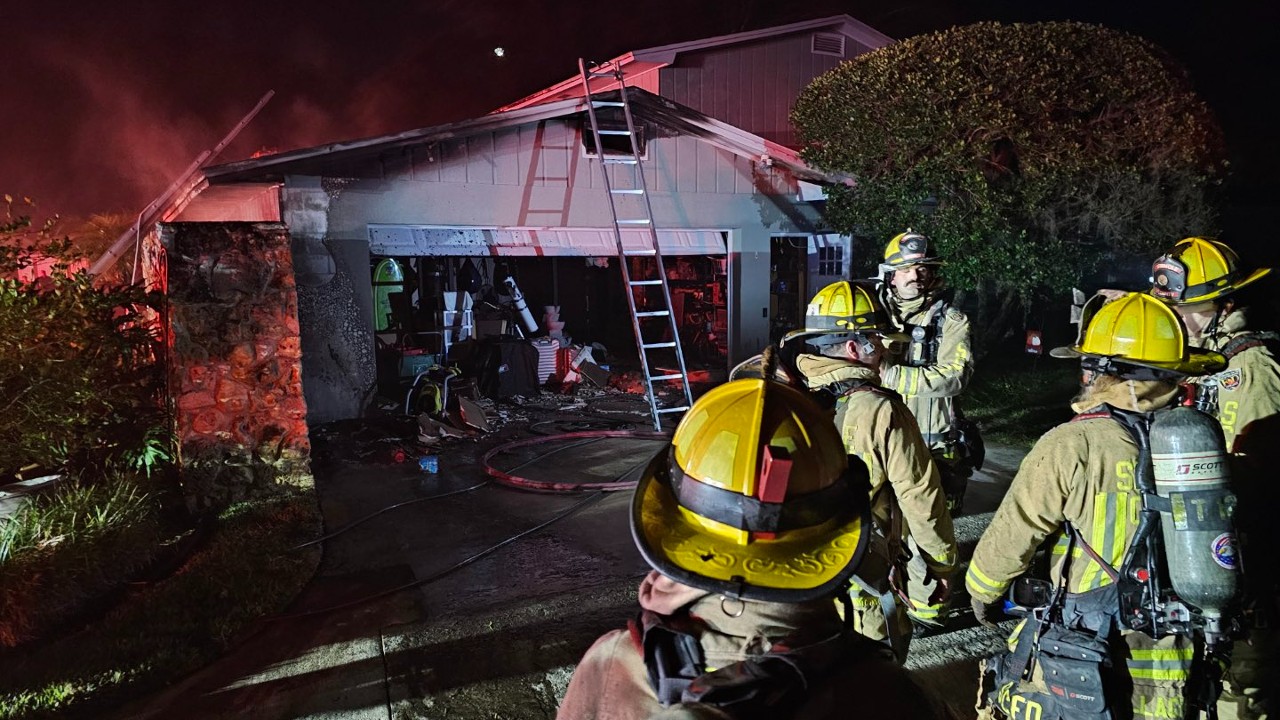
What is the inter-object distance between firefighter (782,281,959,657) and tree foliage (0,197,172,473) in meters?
5.53

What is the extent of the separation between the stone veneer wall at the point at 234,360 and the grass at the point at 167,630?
695mm

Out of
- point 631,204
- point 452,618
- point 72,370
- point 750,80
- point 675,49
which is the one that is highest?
point 675,49

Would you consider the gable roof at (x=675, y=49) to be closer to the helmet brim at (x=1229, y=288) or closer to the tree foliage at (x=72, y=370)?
the tree foliage at (x=72, y=370)

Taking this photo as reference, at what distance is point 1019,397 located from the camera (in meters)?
11.1

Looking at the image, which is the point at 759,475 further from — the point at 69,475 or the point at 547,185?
the point at 547,185

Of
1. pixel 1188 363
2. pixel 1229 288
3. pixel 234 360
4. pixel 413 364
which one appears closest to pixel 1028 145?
pixel 1229 288

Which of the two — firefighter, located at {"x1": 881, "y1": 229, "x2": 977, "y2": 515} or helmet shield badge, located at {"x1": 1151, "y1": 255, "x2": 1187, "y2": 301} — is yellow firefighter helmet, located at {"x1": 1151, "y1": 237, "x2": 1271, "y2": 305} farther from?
firefighter, located at {"x1": 881, "y1": 229, "x2": 977, "y2": 515}

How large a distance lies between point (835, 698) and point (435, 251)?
9433mm

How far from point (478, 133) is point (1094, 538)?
29.6ft

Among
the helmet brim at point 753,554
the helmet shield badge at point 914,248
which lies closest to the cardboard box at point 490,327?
the helmet shield badge at point 914,248

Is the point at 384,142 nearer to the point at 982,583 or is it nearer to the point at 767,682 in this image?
the point at 982,583

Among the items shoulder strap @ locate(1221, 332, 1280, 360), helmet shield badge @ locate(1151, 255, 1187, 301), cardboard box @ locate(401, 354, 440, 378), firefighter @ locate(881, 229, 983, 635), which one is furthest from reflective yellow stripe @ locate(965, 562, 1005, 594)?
cardboard box @ locate(401, 354, 440, 378)

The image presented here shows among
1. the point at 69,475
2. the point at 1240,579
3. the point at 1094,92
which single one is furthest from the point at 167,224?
the point at 1094,92

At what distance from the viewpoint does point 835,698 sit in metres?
1.13
